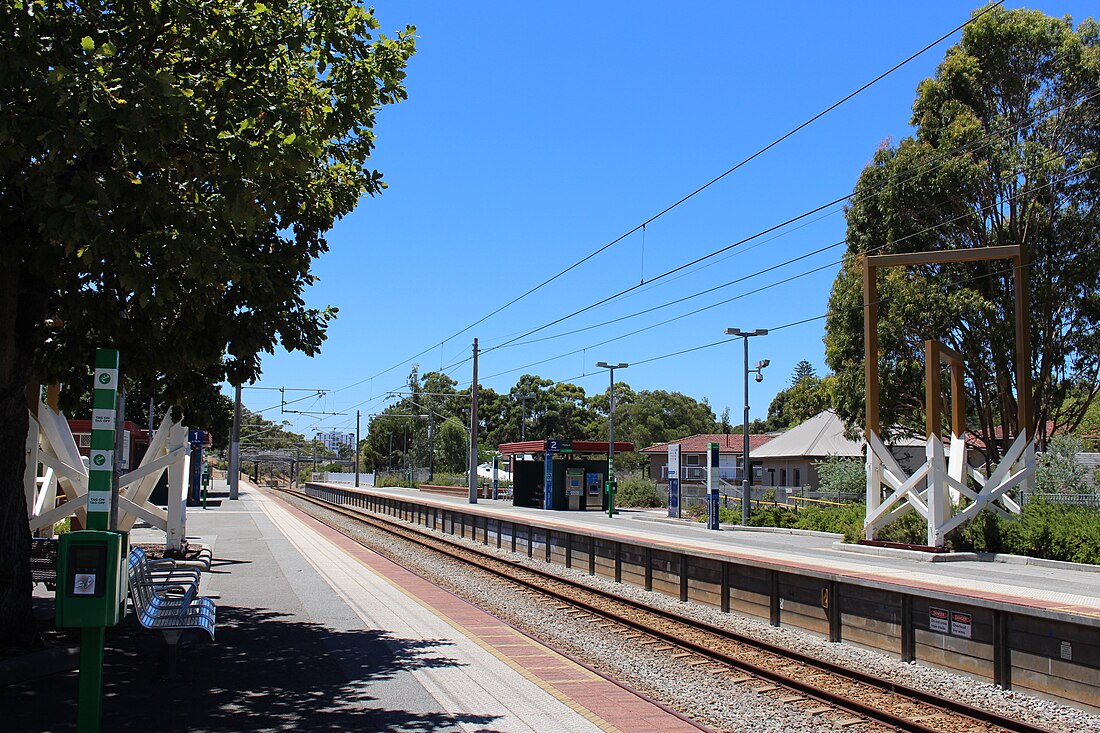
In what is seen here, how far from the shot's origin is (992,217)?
33.6m

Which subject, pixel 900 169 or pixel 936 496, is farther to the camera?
pixel 900 169

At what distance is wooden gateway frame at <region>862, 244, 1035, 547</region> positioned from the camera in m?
23.4

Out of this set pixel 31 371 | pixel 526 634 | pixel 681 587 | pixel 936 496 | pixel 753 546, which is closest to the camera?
pixel 31 371

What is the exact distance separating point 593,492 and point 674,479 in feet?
22.6

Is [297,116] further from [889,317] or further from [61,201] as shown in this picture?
[889,317]

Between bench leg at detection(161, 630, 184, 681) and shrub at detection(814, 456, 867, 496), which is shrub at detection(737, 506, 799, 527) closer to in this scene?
shrub at detection(814, 456, 867, 496)

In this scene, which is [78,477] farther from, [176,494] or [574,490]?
[574,490]

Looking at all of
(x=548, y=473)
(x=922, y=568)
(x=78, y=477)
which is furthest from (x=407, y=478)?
(x=78, y=477)

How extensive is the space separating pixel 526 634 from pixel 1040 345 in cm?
2839

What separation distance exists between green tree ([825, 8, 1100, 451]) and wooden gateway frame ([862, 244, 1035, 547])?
7290 millimetres

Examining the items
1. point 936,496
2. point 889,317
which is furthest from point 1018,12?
point 936,496

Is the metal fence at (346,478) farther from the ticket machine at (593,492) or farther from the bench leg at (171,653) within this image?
the bench leg at (171,653)

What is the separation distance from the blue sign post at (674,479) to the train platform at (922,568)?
6.18 meters

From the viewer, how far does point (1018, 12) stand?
33.1 meters
